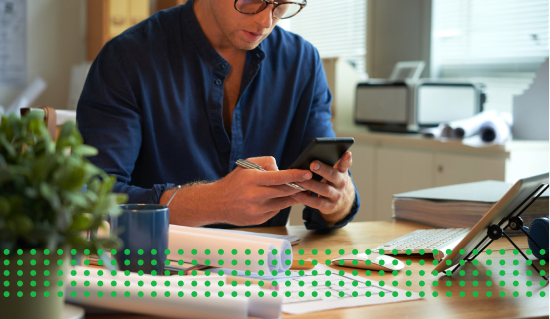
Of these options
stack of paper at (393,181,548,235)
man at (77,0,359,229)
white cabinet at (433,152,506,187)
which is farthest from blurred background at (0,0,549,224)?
man at (77,0,359,229)

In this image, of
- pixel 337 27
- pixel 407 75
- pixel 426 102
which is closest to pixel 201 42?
pixel 426 102

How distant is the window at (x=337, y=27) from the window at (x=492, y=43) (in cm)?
59

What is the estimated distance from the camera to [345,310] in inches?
27.3

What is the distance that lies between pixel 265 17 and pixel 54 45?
2.24 m

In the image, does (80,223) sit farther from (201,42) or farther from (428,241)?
(201,42)

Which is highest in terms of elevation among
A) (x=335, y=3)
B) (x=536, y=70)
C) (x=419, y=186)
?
(x=335, y=3)

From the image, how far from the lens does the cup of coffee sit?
0.72 metres

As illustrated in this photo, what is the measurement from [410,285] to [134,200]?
0.61 meters

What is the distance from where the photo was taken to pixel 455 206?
1265mm

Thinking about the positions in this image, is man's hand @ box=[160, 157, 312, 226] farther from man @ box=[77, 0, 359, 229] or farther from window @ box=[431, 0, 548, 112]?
window @ box=[431, 0, 548, 112]

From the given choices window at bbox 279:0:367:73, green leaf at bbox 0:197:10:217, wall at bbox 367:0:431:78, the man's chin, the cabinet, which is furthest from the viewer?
window at bbox 279:0:367:73

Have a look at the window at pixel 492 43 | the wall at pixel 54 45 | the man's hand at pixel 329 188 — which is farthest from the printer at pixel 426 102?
the wall at pixel 54 45

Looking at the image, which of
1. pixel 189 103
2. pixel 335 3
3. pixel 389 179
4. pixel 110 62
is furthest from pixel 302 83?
pixel 335 3

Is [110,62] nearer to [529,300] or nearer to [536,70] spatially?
[529,300]
